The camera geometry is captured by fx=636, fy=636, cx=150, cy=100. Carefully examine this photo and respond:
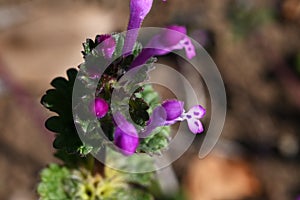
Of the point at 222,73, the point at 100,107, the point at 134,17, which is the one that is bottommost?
the point at 100,107

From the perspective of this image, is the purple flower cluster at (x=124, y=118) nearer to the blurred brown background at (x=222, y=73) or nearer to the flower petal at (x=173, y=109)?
the flower petal at (x=173, y=109)

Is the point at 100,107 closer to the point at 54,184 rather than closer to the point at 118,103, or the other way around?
the point at 118,103

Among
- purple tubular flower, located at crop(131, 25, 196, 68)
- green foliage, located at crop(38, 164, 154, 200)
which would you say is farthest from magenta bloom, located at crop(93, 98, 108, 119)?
green foliage, located at crop(38, 164, 154, 200)

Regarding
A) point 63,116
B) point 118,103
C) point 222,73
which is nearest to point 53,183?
point 63,116

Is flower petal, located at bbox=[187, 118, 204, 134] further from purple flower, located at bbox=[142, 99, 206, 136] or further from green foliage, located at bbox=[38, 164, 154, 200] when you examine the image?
green foliage, located at bbox=[38, 164, 154, 200]

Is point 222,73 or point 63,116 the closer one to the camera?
point 63,116

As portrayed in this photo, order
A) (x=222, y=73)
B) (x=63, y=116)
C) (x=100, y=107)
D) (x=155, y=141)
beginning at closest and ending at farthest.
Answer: (x=100, y=107)
(x=63, y=116)
(x=155, y=141)
(x=222, y=73)

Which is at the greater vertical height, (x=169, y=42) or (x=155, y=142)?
(x=169, y=42)
